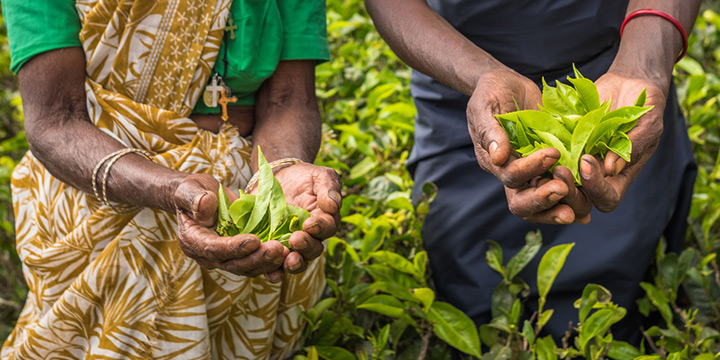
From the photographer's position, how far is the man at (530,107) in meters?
1.47

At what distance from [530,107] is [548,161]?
338 millimetres

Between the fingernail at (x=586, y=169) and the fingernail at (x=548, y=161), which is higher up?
the fingernail at (x=548, y=161)

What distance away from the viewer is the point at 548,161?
3.55 ft

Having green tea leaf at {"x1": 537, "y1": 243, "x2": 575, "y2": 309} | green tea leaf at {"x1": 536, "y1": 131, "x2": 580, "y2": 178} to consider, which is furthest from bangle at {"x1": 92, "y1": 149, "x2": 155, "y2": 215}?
green tea leaf at {"x1": 537, "y1": 243, "x2": 575, "y2": 309}

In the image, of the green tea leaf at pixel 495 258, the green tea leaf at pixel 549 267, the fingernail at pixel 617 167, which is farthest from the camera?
the green tea leaf at pixel 495 258

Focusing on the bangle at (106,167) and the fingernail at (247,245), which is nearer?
the fingernail at (247,245)

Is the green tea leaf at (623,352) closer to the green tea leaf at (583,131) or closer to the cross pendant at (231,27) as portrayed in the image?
the green tea leaf at (583,131)

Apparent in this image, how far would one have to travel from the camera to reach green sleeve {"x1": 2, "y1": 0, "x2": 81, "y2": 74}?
1.36m

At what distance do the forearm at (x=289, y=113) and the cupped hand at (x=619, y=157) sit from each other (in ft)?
2.11

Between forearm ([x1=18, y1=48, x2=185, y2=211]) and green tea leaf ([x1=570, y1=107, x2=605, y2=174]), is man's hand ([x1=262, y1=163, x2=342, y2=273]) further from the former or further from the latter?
green tea leaf ([x1=570, y1=107, x2=605, y2=174])

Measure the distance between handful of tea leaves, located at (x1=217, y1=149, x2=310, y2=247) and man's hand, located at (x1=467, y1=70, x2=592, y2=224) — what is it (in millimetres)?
349

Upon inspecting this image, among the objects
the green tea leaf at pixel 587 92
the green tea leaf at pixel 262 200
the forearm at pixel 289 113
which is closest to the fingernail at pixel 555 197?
the green tea leaf at pixel 587 92

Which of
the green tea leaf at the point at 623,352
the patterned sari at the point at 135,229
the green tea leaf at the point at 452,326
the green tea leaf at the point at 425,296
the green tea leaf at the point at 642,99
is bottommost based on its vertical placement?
the green tea leaf at the point at 623,352

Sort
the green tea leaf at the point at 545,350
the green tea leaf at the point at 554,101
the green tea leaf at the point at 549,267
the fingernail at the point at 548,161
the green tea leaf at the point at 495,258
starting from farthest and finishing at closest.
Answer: the green tea leaf at the point at 495,258 < the green tea leaf at the point at 549,267 < the green tea leaf at the point at 545,350 < the green tea leaf at the point at 554,101 < the fingernail at the point at 548,161
